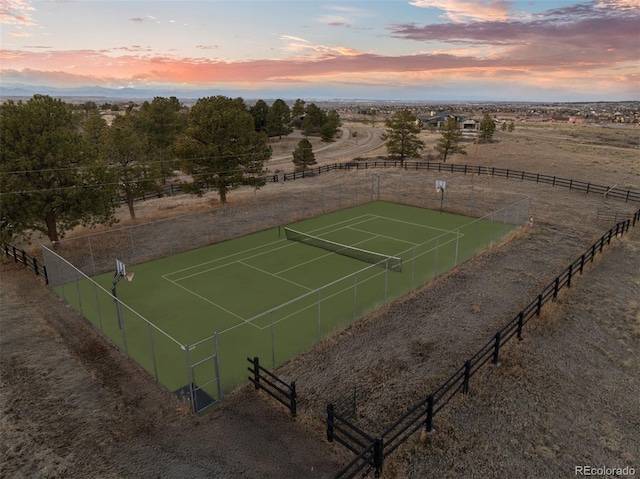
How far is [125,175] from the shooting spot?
3297 cm

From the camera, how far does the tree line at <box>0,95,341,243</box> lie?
24578 millimetres

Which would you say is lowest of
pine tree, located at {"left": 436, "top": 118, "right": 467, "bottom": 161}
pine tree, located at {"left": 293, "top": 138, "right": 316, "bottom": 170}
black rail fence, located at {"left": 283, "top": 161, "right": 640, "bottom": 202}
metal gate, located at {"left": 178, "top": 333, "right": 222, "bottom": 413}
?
metal gate, located at {"left": 178, "top": 333, "right": 222, "bottom": 413}

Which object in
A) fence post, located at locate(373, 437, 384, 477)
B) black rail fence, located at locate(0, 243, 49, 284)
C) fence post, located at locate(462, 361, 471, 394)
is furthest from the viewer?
black rail fence, located at locate(0, 243, 49, 284)

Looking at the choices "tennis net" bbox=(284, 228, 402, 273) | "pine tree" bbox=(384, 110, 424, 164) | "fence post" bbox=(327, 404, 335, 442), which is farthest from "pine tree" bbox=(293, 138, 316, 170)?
"fence post" bbox=(327, 404, 335, 442)

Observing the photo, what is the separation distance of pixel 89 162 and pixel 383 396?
2323 centimetres

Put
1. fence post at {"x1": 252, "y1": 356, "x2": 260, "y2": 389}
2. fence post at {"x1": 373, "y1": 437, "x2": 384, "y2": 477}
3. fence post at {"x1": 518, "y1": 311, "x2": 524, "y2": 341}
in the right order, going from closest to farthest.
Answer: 1. fence post at {"x1": 373, "y1": 437, "x2": 384, "y2": 477}
2. fence post at {"x1": 252, "y1": 356, "x2": 260, "y2": 389}
3. fence post at {"x1": 518, "y1": 311, "x2": 524, "y2": 341}

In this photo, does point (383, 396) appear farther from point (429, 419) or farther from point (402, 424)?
point (429, 419)

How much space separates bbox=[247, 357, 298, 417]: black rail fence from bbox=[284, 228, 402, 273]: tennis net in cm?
1085

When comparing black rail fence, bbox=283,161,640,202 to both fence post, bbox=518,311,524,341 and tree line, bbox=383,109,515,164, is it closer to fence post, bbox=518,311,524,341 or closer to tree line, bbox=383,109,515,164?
tree line, bbox=383,109,515,164

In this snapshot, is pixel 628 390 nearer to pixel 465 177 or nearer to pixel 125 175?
pixel 125 175

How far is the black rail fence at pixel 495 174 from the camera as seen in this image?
43025 millimetres

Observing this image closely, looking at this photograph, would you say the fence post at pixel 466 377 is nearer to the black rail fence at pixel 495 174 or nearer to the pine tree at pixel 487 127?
the black rail fence at pixel 495 174

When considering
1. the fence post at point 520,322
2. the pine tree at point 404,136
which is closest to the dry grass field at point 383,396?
the fence post at point 520,322

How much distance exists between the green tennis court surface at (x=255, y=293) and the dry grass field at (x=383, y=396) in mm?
1084
